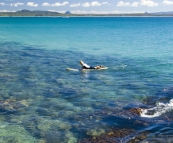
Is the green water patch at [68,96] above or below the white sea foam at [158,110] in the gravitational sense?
below

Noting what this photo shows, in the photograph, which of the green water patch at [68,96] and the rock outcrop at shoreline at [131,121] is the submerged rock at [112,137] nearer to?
the rock outcrop at shoreline at [131,121]

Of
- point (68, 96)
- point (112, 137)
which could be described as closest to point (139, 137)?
point (112, 137)

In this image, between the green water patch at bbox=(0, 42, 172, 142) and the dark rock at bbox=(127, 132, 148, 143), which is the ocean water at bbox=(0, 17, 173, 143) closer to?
the green water patch at bbox=(0, 42, 172, 142)

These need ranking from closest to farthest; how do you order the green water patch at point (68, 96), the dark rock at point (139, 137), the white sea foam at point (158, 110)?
the dark rock at point (139, 137)
the green water patch at point (68, 96)
the white sea foam at point (158, 110)

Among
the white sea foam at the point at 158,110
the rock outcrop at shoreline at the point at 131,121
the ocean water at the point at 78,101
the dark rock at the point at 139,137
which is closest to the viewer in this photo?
the dark rock at the point at 139,137

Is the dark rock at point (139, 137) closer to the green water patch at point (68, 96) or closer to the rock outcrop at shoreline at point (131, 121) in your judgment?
the rock outcrop at shoreline at point (131, 121)

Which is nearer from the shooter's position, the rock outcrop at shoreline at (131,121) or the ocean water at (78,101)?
the rock outcrop at shoreline at (131,121)

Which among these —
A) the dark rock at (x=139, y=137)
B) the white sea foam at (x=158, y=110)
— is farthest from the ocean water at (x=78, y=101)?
the dark rock at (x=139, y=137)

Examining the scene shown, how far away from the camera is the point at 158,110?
20609mm

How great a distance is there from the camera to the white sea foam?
19789 mm

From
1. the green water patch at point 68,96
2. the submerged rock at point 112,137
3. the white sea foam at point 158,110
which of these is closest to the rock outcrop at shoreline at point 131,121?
the submerged rock at point 112,137

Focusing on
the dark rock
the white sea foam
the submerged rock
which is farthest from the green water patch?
the white sea foam

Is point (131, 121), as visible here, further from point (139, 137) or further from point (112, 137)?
point (112, 137)

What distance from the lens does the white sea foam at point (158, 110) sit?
19.8m
